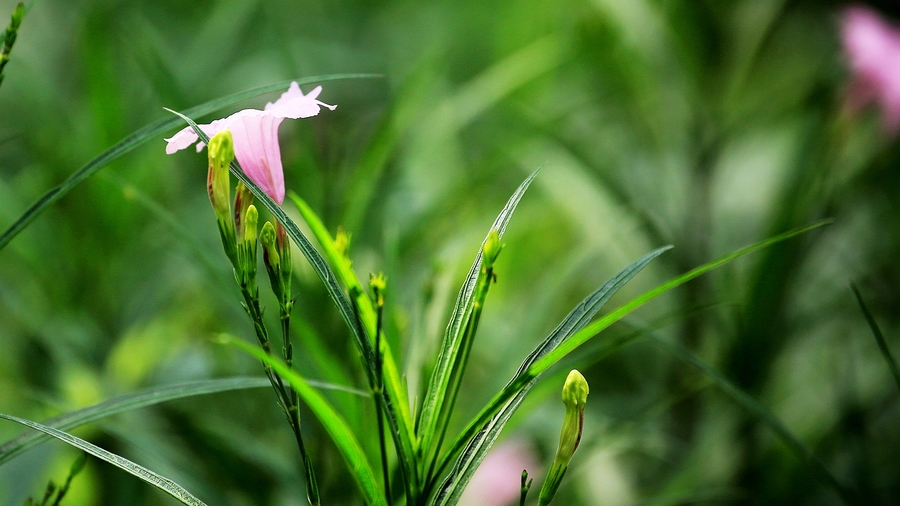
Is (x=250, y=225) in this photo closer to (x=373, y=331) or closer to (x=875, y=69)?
(x=373, y=331)

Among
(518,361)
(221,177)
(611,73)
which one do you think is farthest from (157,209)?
(611,73)

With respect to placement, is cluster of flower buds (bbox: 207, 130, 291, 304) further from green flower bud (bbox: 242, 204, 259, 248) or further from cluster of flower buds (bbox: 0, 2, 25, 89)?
cluster of flower buds (bbox: 0, 2, 25, 89)

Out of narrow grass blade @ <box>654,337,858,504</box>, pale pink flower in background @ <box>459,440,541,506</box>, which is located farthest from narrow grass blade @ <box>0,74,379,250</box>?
pale pink flower in background @ <box>459,440,541,506</box>

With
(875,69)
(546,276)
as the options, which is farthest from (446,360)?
(875,69)

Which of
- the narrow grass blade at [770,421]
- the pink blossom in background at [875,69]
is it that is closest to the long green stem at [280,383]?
the narrow grass blade at [770,421]

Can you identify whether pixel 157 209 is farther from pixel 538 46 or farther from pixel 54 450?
pixel 538 46
